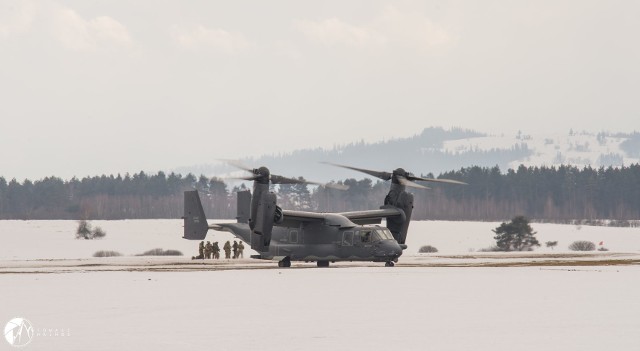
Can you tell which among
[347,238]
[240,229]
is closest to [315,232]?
[347,238]

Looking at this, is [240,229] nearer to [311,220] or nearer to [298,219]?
[298,219]

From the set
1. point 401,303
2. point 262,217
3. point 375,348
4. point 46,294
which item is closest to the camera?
point 375,348

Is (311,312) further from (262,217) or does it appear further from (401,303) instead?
(262,217)

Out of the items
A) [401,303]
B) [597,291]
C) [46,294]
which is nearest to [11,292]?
[46,294]

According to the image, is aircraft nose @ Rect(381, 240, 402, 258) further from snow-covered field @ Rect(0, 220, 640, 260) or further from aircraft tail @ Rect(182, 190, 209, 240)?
snow-covered field @ Rect(0, 220, 640, 260)

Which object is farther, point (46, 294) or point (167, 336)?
point (46, 294)

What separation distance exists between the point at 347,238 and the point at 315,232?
1.77 m

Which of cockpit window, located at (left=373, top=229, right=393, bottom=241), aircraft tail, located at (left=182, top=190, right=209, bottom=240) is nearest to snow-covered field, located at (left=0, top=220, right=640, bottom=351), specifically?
cockpit window, located at (left=373, top=229, right=393, bottom=241)

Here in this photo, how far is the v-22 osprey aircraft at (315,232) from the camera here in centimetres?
4353

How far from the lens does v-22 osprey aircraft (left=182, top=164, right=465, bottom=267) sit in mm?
43531

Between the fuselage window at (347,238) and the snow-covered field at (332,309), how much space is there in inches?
179

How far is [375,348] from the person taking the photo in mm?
16500

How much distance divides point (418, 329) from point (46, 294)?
1310 centimetres

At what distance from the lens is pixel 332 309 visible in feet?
76.8
